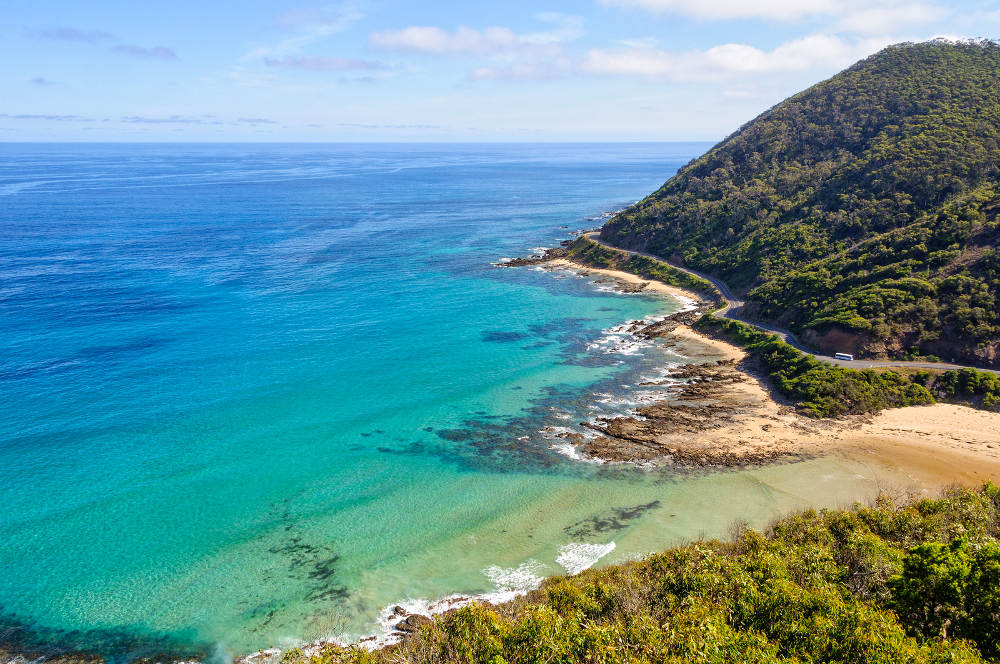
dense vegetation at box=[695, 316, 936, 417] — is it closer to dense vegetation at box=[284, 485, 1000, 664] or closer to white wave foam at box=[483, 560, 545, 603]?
dense vegetation at box=[284, 485, 1000, 664]

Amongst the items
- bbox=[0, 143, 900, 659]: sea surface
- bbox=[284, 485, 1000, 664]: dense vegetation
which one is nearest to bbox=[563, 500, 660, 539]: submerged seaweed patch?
bbox=[0, 143, 900, 659]: sea surface

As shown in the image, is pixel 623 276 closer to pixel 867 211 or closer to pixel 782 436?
pixel 867 211

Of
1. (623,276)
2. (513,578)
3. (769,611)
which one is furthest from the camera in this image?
(623,276)

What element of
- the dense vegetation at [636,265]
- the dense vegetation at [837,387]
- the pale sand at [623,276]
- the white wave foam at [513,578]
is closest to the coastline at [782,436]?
the dense vegetation at [837,387]

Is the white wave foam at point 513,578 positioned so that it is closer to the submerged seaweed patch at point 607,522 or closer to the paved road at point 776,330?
the submerged seaweed patch at point 607,522

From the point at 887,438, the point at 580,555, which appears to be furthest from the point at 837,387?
the point at 580,555
